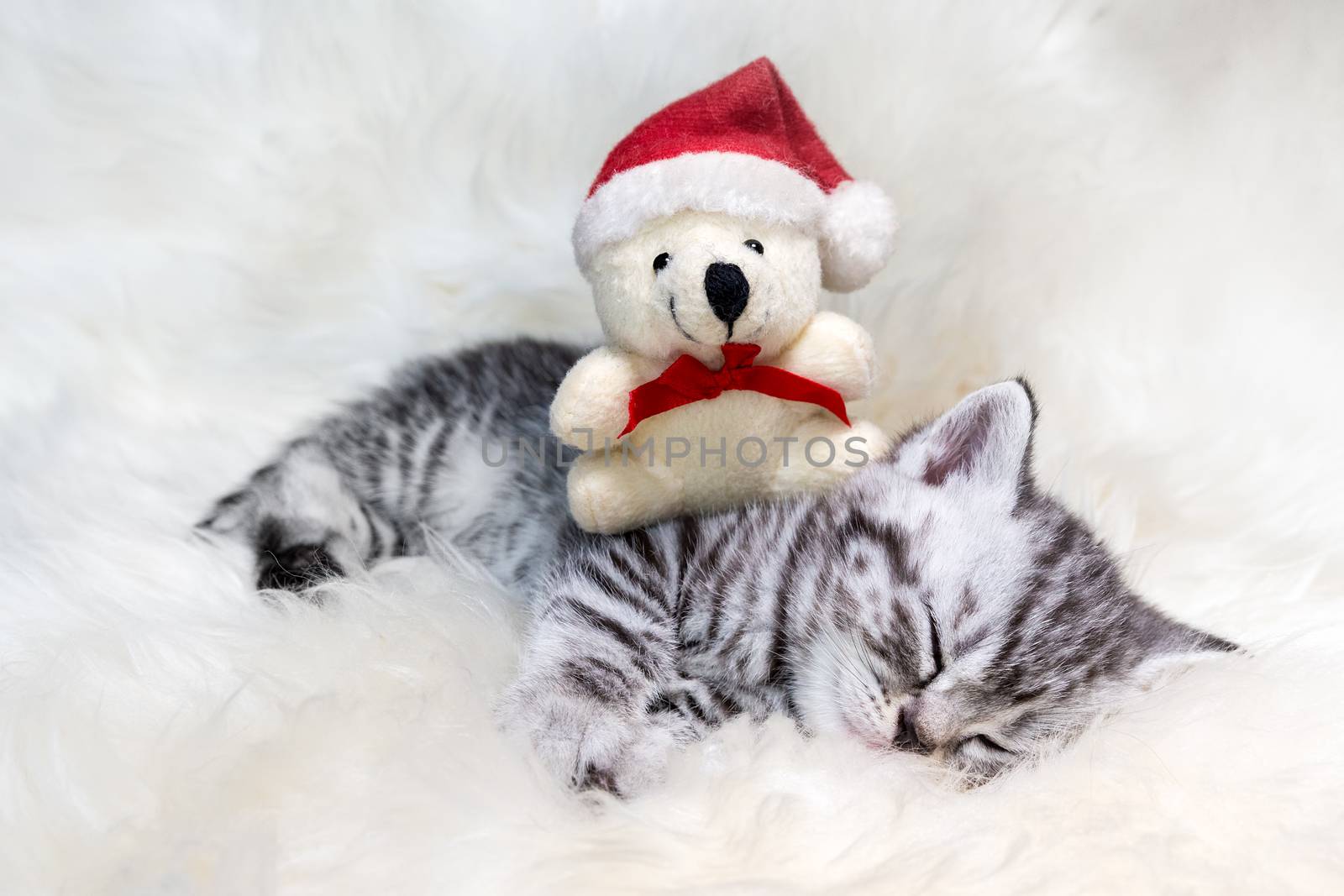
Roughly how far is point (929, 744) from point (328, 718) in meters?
0.45

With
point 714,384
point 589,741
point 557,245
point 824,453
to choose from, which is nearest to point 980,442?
point 824,453

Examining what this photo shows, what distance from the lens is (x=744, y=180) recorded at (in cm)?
83

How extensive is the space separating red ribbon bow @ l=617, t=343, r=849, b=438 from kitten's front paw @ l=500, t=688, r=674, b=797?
24 cm

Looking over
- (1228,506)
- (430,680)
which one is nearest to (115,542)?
(430,680)

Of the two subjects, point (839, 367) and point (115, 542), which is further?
point (115, 542)

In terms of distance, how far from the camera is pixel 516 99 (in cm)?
135

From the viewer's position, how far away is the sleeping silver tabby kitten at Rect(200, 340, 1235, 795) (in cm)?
78

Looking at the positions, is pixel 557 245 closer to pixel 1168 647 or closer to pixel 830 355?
pixel 830 355

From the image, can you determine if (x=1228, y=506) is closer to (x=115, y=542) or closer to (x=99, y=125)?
(x=115, y=542)

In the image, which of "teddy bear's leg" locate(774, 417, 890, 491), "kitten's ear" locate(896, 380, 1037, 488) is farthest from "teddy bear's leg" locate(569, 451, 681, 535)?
"kitten's ear" locate(896, 380, 1037, 488)

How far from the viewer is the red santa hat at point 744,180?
83 cm

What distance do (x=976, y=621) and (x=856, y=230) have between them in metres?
0.35

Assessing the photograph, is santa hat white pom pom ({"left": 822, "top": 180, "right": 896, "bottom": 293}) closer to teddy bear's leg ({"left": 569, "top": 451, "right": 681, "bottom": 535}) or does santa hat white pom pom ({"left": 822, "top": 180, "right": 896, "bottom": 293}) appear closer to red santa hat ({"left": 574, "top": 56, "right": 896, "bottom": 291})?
red santa hat ({"left": 574, "top": 56, "right": 896, "bottom": 291})

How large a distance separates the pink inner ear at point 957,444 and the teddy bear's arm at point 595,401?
0.90 feet
